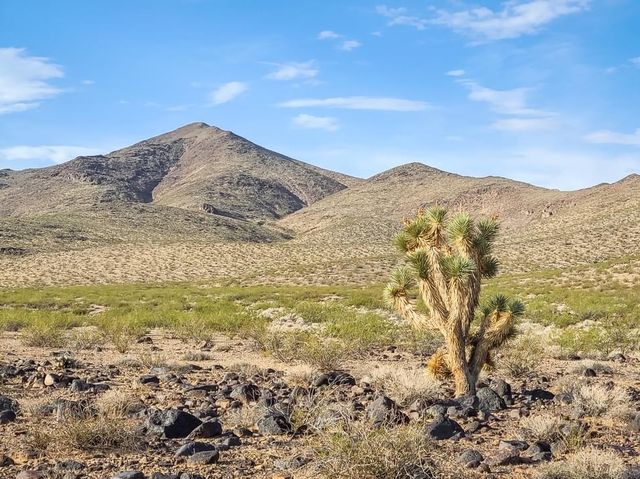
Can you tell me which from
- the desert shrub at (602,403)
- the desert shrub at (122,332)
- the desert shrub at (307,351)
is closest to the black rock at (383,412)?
the desert shrub at (602,403)

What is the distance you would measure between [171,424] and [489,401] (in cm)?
449

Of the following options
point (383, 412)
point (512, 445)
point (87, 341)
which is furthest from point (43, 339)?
point (512, 445)

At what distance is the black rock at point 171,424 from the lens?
24.9 feet

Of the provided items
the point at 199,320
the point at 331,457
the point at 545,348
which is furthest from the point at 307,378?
the point at 199,320

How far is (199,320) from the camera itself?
71.1 ft

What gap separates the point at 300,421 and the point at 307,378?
3.44m

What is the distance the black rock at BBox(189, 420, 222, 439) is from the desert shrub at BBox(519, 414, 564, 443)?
3.54 meters

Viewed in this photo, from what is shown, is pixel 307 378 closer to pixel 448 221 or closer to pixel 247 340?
pixel 448 221

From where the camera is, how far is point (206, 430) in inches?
304

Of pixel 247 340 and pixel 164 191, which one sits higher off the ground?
pixel 164 191

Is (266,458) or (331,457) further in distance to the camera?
(266,458)

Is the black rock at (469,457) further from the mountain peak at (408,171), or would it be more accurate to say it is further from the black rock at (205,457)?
the mountain peak at (408,171)

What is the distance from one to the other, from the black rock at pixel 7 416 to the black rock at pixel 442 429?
17.0ft

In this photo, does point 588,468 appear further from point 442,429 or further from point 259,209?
point 259,209
